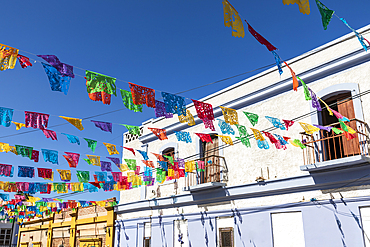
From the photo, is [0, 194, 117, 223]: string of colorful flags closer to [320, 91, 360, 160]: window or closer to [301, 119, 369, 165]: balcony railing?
[301, 119, 369, 165]: balcony railing

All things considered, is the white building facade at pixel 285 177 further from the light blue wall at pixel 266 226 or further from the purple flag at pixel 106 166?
the purple flag at pixel 106 166

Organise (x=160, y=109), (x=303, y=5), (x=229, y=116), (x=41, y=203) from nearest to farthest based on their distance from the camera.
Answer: (x=303, y=5)
(x=160, y=109)
(x=229, y=116)
(x=41, y=203)

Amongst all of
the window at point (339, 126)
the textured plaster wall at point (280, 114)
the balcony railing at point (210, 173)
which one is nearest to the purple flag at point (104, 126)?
the balcony railing at point (210, 173)

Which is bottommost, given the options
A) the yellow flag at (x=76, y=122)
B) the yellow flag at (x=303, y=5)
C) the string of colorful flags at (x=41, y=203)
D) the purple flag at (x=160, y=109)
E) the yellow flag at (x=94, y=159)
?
the string of colorful flags at (x=41, y=203)

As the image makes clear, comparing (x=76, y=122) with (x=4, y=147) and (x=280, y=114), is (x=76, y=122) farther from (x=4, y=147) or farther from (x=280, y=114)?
(x=280, y=114)

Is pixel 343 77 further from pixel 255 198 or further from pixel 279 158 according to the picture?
pixel 255 198

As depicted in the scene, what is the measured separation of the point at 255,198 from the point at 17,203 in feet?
44.6

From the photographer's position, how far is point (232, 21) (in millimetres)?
5258

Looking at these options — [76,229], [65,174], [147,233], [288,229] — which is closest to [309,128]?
[288,229]

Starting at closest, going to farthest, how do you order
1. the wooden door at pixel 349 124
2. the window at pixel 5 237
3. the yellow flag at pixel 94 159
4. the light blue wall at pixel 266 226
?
the light blue wall at pixel 266 226 < the wooden door at pixel 349 124 < the yellow flag at pixel 94 159 < the window at pixel 5 237

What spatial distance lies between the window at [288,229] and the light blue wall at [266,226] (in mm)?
141

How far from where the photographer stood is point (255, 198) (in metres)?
11.2

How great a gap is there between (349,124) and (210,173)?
17.5 ft

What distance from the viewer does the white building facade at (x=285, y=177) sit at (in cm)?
906
